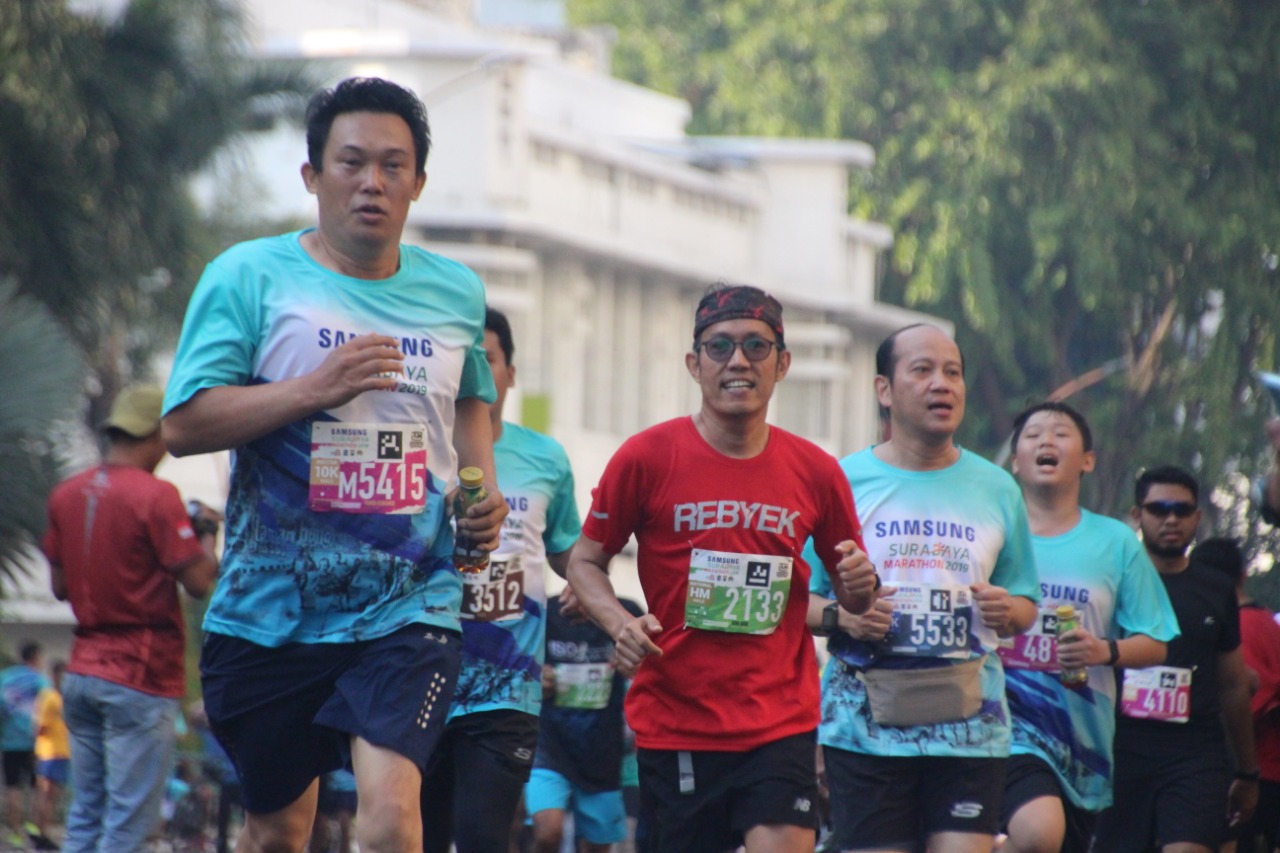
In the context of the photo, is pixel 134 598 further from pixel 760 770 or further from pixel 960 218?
pixel 960 218

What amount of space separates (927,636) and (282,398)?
8.89 feet

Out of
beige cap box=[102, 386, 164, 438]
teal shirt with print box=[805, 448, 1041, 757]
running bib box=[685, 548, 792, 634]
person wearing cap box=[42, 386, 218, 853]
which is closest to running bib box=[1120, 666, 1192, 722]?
teal shirt with print box=[805, 448, 1041, 757]

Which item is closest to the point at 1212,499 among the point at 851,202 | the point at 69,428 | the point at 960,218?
the point at 69,428

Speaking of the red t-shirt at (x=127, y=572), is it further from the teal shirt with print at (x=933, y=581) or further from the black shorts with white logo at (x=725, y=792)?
the black shorts with white logo at (x=725, y=792)

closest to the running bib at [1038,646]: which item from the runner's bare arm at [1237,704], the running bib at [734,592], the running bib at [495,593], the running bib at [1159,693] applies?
the running bib at [1159,693]

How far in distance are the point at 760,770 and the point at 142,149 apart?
53.0ft

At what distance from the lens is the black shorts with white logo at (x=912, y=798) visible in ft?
23.4

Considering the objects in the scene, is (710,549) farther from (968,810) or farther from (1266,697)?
(1266,697)

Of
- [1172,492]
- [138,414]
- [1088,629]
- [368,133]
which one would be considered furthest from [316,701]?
[1172,492]

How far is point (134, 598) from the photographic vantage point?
28.3 ft

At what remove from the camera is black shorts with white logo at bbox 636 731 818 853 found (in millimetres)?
6207

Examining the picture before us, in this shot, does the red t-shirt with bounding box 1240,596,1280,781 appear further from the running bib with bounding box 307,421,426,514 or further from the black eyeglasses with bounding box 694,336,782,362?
the running bib with bounding box 307,421,426,514

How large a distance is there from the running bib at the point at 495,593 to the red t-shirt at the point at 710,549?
5.57 ft

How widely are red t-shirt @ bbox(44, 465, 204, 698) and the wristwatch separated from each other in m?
2.81
